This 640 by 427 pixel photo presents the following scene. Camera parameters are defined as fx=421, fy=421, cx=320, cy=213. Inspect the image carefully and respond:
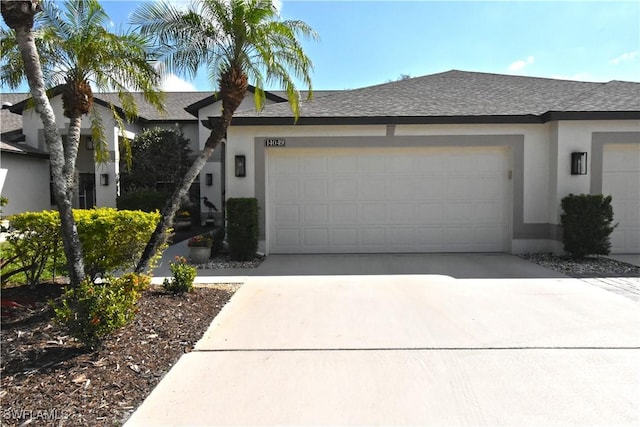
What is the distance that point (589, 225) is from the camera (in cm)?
866

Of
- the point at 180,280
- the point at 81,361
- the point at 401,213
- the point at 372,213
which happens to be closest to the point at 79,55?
the point at 180,280

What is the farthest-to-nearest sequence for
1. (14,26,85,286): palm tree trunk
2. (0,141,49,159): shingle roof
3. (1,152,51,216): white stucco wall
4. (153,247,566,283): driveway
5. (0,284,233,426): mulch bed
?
(1,152,51,216): white stucco wall, (0,141,49,159): shingle roof, (153,247,566,283): driveway, (14,26,85,286): palm tree trunk, (0,284,233,426): mulch bed

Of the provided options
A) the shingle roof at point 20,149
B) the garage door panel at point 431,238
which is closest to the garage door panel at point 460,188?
the garage door panel at point 431,238

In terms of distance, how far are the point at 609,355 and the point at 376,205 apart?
6469 millimetres

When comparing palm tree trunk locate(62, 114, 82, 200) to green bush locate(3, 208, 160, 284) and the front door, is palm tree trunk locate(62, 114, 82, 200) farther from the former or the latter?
the front door

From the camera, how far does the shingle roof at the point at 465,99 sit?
9.67 m

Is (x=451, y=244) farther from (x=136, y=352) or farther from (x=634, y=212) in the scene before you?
(x=136, y=352)

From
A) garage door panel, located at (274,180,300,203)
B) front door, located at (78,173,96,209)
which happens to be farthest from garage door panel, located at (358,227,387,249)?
front door, located at (78,173,96,209)

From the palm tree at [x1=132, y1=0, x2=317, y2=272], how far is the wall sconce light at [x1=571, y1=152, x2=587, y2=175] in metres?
6.36

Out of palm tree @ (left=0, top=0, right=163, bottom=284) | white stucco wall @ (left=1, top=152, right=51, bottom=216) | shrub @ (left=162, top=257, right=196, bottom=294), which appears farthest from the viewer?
white stucco wall @ (left=1, top=152, right=51, bottom=216)

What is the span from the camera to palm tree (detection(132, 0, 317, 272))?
251 inches

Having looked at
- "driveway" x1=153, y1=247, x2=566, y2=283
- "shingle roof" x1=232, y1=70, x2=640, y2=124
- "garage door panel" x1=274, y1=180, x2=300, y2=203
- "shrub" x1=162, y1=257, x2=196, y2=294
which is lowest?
"driveway" x1=153, y1=247, x2=566, y2=283

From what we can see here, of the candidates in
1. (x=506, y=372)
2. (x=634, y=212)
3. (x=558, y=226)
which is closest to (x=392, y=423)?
(x=506, y=372)

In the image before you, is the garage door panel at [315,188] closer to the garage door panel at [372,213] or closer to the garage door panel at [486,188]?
the garage door panel at [372,213]
